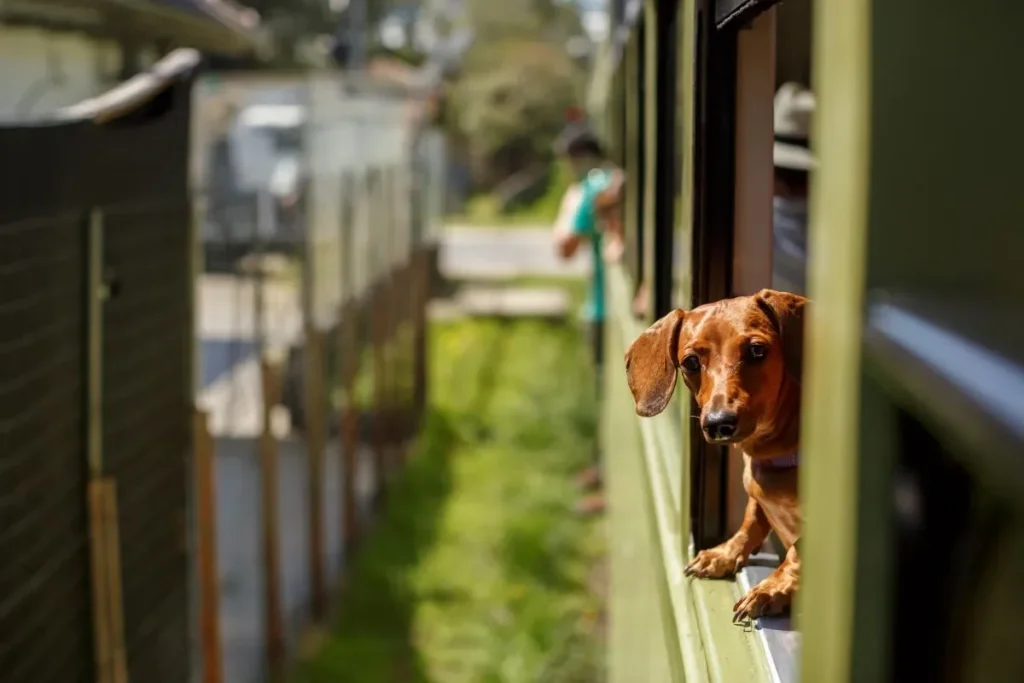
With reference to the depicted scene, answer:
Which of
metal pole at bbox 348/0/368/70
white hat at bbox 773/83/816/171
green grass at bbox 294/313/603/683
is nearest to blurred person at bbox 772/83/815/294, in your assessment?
white hat at bbox 773/83/816/171

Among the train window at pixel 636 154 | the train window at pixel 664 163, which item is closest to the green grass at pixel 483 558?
the train window at pixel 636 154

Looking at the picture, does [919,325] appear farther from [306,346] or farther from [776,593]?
[306,346]

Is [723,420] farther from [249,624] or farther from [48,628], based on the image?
[249,624]

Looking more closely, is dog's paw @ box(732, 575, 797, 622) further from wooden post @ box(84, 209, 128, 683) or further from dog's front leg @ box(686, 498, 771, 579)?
wooden post @ box(84, 209, 128, 683)

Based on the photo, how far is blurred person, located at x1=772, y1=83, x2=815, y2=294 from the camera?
2365 mm

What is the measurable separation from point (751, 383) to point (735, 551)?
0.38m

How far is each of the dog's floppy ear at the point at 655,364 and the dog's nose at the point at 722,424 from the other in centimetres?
13

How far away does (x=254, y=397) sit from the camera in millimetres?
8477

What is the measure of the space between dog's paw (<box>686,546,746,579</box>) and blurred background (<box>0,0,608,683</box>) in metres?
1.57

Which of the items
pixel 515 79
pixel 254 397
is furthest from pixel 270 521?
pixel 515 79

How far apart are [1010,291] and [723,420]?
1.76 ft

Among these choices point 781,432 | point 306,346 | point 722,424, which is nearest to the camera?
point 722,424

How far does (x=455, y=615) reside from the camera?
5.94 m

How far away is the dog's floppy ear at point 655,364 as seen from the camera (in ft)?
4.33
